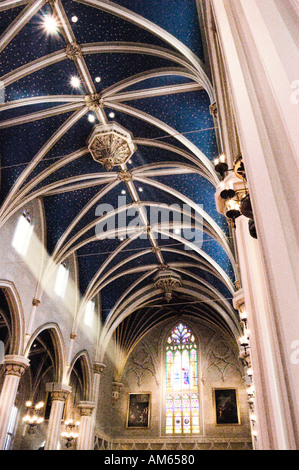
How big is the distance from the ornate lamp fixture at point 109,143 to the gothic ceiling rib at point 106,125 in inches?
7.5

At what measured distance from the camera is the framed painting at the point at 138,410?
20859 millimetres

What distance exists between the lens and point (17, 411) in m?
18.4

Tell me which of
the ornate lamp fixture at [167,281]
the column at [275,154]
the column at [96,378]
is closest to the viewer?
the column at [275,154]

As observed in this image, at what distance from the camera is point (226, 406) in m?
20.1

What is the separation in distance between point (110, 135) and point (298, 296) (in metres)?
→ 11.2

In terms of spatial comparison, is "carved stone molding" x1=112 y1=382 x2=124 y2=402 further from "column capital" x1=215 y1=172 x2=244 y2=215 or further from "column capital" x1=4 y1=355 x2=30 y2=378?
"column capital" x1=215 y1=172 x2=244 y2=215

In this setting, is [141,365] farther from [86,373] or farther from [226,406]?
[226,406]

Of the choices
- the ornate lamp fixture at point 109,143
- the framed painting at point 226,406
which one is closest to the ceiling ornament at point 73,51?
the ornate lamp fixture at point 109,143

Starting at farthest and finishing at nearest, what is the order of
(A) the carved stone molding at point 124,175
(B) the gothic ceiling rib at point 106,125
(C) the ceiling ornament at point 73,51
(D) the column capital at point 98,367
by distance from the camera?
(D) the column capital at point 98,367 < (A) the carved stone molding at point 124,175 < (C) the ceiling ornament at point 73,51 < (B) the gothic ceiling rib at point 106,125

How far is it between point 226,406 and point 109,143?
50.3 ft

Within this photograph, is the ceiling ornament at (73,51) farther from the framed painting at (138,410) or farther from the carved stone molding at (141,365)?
the framed painting at (138,410)

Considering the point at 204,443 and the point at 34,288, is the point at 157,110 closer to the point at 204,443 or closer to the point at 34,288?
the point at 34,288

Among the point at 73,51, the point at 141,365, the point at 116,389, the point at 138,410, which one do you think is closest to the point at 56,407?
Answer: the point at 116,389
